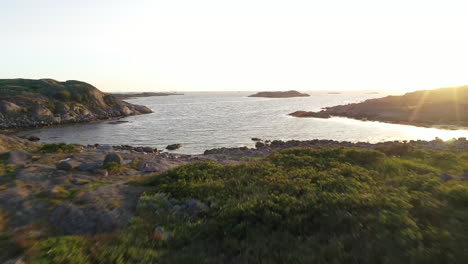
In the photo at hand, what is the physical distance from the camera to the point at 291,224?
7.29 metres

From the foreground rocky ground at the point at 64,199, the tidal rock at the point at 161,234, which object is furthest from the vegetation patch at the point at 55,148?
the tidal rock at the point at 161,234

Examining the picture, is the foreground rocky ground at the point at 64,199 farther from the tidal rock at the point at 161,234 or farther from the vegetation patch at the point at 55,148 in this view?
the vegetation patch at the point at 55,148

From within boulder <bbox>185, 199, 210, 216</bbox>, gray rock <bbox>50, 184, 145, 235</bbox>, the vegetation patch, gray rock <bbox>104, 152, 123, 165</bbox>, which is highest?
gray rock <bbox>50, 184, 145, 235</bbox>

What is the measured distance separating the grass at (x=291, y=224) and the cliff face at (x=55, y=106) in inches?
2359

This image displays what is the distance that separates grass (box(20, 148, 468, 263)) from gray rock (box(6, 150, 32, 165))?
8269 millimetres

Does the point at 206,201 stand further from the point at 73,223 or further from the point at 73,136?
the point at 73,136

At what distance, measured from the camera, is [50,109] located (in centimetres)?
6462

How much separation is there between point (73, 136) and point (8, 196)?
39.8m

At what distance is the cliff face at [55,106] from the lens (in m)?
56.7

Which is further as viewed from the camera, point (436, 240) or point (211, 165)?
point (211, 165)

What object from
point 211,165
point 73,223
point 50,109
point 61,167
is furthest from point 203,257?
point 50,109

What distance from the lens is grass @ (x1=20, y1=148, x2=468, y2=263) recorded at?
19.0 feet

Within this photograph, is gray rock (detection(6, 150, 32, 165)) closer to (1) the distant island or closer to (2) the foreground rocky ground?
(2) the foreground rocky ground

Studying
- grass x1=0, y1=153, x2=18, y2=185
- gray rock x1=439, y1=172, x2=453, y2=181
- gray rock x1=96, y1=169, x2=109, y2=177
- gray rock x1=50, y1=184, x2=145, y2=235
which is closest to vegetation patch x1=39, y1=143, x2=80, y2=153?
grass x1=0, y1=153, x2=18, y2=185
